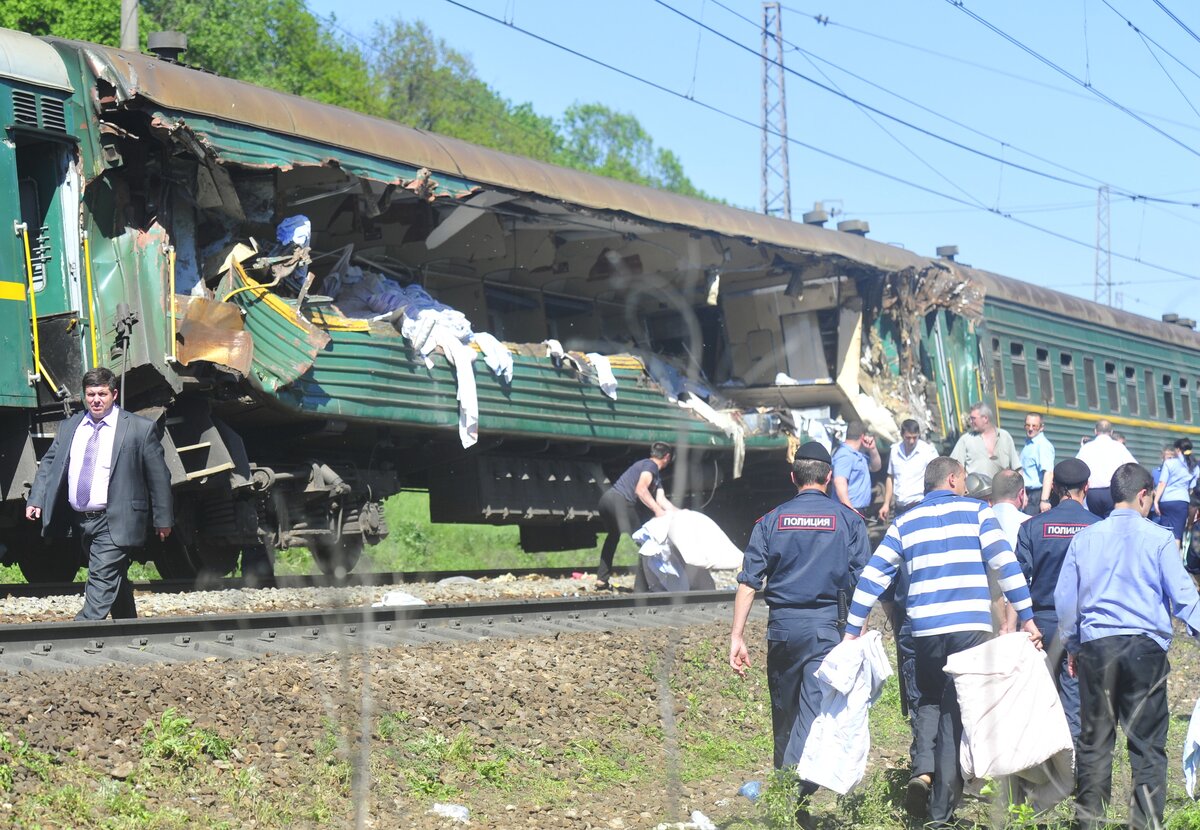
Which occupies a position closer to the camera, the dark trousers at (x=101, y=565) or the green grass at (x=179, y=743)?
the green grass at (x=179, y=743)

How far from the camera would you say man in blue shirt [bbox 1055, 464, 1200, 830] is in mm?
5980

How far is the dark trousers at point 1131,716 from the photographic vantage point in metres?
5.98

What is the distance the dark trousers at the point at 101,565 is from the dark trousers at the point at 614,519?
206 inches

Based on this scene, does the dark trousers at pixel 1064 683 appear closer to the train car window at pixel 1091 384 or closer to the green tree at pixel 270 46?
the train car window at pixel 1091 384

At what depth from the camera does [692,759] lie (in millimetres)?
7406

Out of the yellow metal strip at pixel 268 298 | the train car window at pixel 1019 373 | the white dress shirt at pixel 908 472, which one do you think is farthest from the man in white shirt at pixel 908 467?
the train car window at pixel 1019 373

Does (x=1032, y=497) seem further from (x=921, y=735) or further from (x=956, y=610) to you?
(x=956, y=610)

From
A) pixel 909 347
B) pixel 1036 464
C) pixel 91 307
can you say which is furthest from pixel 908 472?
pixel 91 307

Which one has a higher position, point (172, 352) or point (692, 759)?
point (172, 352)

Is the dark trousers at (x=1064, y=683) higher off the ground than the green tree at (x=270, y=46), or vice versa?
the green tree at (x=270, y=46)

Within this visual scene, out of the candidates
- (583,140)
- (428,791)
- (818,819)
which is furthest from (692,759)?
(583,140)

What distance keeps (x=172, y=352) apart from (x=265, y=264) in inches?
50.4

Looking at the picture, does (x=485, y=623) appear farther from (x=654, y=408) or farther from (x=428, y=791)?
(x=654, y=408)

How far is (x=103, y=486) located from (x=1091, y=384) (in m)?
18.1
